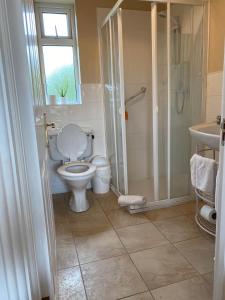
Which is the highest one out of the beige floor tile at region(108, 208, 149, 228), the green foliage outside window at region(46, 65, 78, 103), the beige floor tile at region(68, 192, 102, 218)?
the green foliage outside window at region(46, 65, 78, 103)

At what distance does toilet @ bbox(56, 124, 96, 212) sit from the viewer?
2434 millimetres

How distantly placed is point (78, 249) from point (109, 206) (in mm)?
767

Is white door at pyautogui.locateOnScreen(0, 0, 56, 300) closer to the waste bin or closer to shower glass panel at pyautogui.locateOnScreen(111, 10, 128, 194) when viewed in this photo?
shower glass panel at pyautogui.locateOnScreen(111, 10, 128, 194)

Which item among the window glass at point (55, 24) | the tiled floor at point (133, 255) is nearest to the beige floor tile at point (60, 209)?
the tiled floor at point (133, 255)

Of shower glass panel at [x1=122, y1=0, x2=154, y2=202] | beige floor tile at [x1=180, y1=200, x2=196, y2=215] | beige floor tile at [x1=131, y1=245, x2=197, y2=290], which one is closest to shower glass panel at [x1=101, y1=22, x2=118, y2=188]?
shower glass panel at [x1=122, y1=0, x2=154, y2=202]

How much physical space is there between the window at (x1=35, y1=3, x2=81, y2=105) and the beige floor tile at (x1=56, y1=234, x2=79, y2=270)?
1559mm

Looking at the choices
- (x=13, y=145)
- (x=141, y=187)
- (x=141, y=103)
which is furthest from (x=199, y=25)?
(x=13, y=145)

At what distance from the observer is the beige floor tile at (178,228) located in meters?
1.94

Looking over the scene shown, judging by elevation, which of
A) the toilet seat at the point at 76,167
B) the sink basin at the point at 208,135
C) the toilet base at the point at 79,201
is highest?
the sink basin at the point at 208,135

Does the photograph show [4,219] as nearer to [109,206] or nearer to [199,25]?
[109,206]

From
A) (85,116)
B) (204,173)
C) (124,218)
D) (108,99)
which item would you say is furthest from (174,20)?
(124,218)

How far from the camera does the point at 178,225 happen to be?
2113 mm

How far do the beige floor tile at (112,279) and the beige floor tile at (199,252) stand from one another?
422mm

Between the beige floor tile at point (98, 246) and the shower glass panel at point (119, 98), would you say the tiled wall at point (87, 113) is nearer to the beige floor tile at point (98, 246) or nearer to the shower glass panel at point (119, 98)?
the shower glass panel at point (119, 98)
